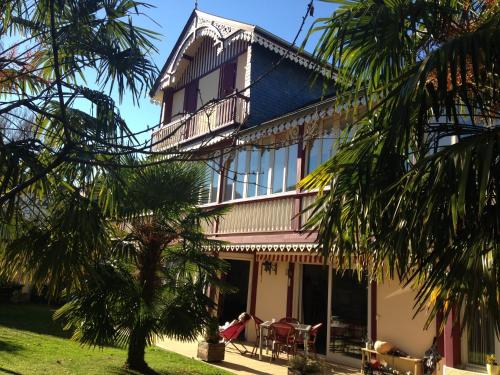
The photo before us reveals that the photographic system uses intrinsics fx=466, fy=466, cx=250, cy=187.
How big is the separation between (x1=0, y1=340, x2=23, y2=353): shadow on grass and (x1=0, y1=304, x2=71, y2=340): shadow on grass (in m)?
2.10

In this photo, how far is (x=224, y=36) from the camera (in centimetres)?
1688

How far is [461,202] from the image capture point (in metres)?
3.04

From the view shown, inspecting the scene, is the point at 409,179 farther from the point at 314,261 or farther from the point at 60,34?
the point at 314,261

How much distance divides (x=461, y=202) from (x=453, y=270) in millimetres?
655

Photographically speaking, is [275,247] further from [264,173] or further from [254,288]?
[254,288]

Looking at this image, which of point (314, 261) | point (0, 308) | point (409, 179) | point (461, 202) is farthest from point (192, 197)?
point (0, 308)

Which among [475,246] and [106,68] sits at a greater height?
Result: [106,68]

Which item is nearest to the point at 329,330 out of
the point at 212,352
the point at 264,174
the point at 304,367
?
the point at 212,352

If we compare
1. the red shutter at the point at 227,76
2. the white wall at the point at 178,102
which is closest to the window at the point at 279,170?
the red shutter at the point at 227,76

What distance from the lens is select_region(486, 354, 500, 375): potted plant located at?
8.19m

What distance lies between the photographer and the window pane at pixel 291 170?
12172 mm

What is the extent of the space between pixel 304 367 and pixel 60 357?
5408 mm

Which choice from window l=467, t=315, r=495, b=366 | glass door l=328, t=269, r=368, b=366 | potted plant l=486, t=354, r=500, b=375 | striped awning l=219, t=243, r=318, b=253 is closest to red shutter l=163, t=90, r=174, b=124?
striped awning l=219, t=243, r=318, b=253

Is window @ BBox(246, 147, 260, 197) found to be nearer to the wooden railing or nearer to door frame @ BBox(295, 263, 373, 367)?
the wooden railing
